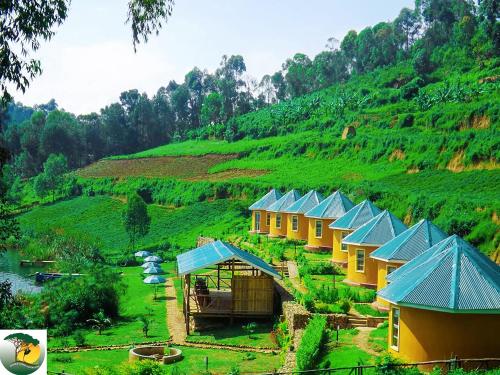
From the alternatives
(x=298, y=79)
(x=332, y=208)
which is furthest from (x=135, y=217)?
(x=298, y=79)

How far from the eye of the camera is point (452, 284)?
16.9 meters

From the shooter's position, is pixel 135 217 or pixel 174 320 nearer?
pixel 174 320

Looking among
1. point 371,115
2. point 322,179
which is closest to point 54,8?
point 322,179

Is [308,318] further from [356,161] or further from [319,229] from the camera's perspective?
[356,161]

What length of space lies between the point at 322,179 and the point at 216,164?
23.2 meters

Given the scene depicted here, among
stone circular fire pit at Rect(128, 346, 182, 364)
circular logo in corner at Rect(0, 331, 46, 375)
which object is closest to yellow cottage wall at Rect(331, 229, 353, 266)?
stone circular fire pit at Rect(128, 346, 182, 364)

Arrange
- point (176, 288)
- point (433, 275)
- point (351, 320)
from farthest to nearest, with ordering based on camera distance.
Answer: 1. point (176, 288)
2. point (351, 320)
3. point (433, 275)

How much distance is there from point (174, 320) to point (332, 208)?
13.9m

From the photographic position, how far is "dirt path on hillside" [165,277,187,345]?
2420 cm

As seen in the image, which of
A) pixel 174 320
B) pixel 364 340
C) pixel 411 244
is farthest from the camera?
pixel 174 320

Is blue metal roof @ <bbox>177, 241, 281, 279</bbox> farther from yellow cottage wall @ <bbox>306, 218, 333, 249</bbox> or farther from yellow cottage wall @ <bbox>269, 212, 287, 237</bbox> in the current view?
yellow cottage wall @ <bbox>269, 212, 287, 237</bbox>

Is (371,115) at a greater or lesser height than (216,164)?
greater

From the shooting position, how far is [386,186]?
149ft

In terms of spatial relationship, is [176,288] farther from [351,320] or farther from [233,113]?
[233,113]
